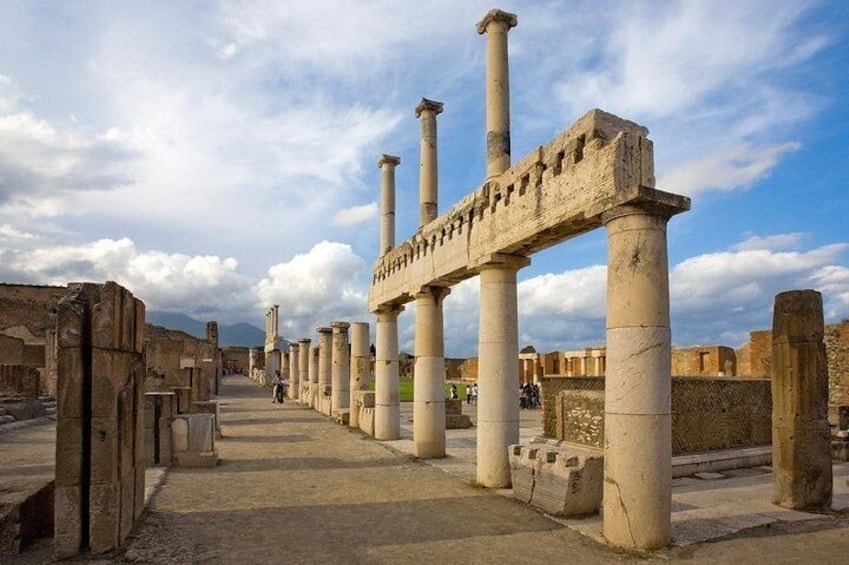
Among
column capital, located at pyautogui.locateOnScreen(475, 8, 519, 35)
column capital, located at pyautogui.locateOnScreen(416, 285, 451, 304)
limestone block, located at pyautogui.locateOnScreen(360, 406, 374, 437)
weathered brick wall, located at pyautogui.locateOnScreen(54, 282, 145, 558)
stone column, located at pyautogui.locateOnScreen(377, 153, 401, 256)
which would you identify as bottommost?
limestone block, located at pyautogui.locateOnScreen(360, 406, 374, 437)

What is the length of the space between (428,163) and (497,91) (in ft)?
12.3

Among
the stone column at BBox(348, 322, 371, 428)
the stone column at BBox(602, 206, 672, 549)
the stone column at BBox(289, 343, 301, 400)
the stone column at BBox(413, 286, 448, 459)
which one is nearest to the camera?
the stone column at BBox(602, 206, 672, 549)

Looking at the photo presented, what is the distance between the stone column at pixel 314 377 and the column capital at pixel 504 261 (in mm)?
17390

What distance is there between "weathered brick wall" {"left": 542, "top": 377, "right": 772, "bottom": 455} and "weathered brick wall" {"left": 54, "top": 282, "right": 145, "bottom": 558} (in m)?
9.11

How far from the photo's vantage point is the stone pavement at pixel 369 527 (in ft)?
21.6

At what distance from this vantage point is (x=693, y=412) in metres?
12.7

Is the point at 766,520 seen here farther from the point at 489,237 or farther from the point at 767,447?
the point at 767,447

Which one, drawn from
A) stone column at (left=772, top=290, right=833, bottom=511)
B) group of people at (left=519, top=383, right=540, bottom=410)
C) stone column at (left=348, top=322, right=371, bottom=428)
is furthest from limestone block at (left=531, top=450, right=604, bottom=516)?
group of people at (left=519, top=383, right=540, bottom=410)

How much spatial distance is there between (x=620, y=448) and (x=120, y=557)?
17.2 ft

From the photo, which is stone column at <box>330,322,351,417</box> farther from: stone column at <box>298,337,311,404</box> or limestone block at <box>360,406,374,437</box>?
stone column at <box>298,337,311,404</box>

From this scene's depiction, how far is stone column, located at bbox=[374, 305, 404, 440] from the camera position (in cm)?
1605

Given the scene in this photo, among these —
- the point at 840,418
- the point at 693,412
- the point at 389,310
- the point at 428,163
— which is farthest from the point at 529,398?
the point at 428,163

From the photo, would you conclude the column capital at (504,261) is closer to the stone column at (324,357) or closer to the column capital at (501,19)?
the column capital at (501,19)

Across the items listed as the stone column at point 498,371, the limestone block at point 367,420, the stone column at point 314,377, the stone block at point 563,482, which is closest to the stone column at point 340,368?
the stone column at point 314,377
